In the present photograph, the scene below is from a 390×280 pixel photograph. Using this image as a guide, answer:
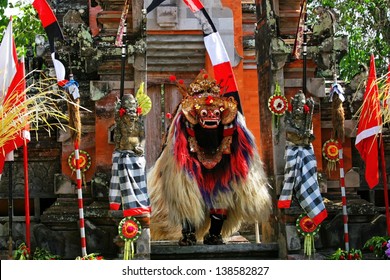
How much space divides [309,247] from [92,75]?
360 centimetres

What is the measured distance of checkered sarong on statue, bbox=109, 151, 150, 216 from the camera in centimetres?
955

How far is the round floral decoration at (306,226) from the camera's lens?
10.0 m

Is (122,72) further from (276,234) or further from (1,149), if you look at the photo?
(276,234)

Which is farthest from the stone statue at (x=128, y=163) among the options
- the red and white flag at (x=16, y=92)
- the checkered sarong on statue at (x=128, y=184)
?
the red and white flag at (x=16, y=92)

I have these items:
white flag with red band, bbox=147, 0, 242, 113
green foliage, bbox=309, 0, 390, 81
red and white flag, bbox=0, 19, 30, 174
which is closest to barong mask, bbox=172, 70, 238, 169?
white flag with red band, bbox=147, 0, 242, 113

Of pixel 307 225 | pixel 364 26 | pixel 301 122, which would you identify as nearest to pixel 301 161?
pixel 301 122

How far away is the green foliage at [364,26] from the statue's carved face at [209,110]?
776 centimetres

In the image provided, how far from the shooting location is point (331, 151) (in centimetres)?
1083

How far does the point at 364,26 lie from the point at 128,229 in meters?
10.4

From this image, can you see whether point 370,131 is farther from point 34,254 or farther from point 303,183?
point 34,254

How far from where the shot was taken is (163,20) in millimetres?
13914

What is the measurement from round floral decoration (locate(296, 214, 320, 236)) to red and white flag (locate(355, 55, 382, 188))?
98cm

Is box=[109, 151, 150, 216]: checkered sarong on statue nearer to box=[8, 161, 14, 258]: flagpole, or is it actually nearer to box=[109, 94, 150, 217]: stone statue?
box=[109, 94, 150, 217]: stone statue

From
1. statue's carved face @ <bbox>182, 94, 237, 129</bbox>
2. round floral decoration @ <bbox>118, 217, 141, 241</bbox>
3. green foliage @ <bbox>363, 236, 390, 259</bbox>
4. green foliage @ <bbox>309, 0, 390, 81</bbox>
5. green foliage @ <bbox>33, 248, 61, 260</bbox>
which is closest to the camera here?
round floral decoration @ <bbox>118, 217, 141, 241</bbox>
